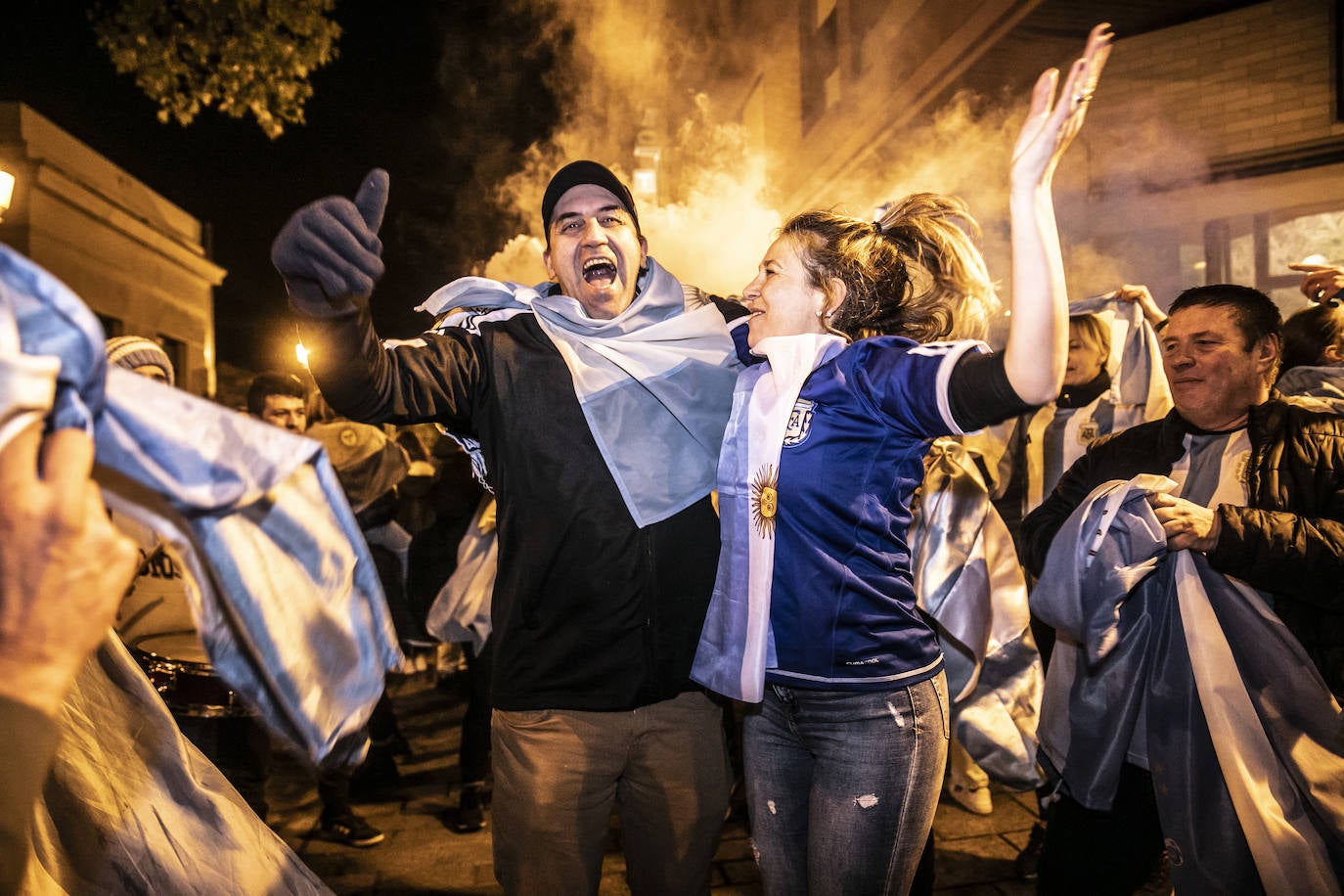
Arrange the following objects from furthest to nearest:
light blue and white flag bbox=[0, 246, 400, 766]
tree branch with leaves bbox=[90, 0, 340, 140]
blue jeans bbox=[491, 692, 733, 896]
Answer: tree branch with leaves bbox=[90, 0, 340, 140]
blue jeans bbox=[491, 692, 733, 896]
light blue and white flag bbox=[0, 246, 400, 766]

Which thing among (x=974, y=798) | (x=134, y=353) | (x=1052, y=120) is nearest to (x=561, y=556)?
(x=1052, y=120)

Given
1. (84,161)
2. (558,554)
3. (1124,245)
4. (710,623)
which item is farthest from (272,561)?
(84,161)

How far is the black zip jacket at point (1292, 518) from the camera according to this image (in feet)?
7.40

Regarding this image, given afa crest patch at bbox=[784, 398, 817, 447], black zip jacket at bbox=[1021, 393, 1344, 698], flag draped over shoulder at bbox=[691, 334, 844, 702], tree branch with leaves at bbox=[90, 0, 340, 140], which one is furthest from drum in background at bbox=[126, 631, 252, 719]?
tree branch with leaves at bbox=[90, 0, 340, 140]

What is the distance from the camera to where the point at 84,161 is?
14.3 m

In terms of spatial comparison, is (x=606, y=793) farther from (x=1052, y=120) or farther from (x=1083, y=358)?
(x=1083, y=358)

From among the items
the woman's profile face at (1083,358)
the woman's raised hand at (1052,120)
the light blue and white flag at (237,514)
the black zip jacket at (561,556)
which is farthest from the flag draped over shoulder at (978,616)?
the light blue and white flag at (237,514)

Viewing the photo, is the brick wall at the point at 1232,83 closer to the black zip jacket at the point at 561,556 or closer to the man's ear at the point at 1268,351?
the man's ear at the point at 1268,351

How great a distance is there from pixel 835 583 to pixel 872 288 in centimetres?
86

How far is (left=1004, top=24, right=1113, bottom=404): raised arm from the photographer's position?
151 cm

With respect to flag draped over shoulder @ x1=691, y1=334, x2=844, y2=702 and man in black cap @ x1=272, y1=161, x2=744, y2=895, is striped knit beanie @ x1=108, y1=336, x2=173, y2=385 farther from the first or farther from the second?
flag draped over shoulder @ x1=691, y1=334, x2=844, y2=702

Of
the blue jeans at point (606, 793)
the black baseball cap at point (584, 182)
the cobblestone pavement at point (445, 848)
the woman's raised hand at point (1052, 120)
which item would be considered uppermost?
the black baseball cap at point (584, 182)

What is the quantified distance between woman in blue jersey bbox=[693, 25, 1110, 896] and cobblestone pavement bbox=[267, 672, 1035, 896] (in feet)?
5.70

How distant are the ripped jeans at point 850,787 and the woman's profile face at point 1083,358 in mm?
2879
